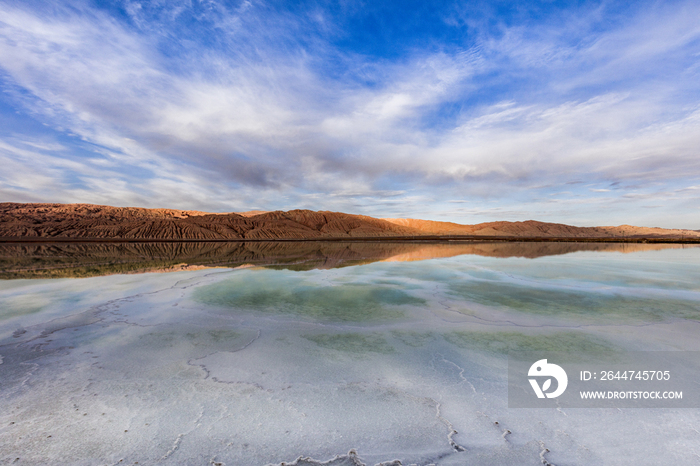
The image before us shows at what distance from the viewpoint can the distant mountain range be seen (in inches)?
3378

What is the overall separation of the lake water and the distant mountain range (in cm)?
A: 9062

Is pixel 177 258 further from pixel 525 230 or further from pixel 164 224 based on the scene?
pixel 525 230

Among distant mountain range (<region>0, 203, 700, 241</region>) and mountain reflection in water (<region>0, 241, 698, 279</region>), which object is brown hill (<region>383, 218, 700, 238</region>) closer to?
distant mountain range (<region>0, 203, 700, 241</region>)

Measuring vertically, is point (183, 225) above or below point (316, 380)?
above

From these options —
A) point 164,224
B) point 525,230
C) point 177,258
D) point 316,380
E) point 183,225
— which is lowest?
point 316,380

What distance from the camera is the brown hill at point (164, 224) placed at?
86000 millimetres

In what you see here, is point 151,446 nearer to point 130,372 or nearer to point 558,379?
point 130,372

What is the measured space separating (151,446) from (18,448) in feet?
3.50

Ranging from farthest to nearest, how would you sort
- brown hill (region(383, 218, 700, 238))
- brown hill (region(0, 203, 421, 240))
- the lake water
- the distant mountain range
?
1. brown hill (region(383, 218, 700, 238))
2. brown hill (region(0, 203, 421, 240))
3. the distant mountain range
4. the lake water

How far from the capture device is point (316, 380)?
356 centimetres

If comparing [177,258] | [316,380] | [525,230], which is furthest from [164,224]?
[525,230]

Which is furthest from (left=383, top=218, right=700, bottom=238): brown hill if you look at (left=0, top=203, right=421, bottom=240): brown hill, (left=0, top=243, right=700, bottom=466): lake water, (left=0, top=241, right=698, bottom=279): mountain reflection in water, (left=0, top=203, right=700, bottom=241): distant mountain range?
(left=0, top=243, right=700, bottom=466): lake water

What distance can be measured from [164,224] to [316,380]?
103161 millimetres

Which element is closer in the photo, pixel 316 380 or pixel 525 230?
pixel 316 380
